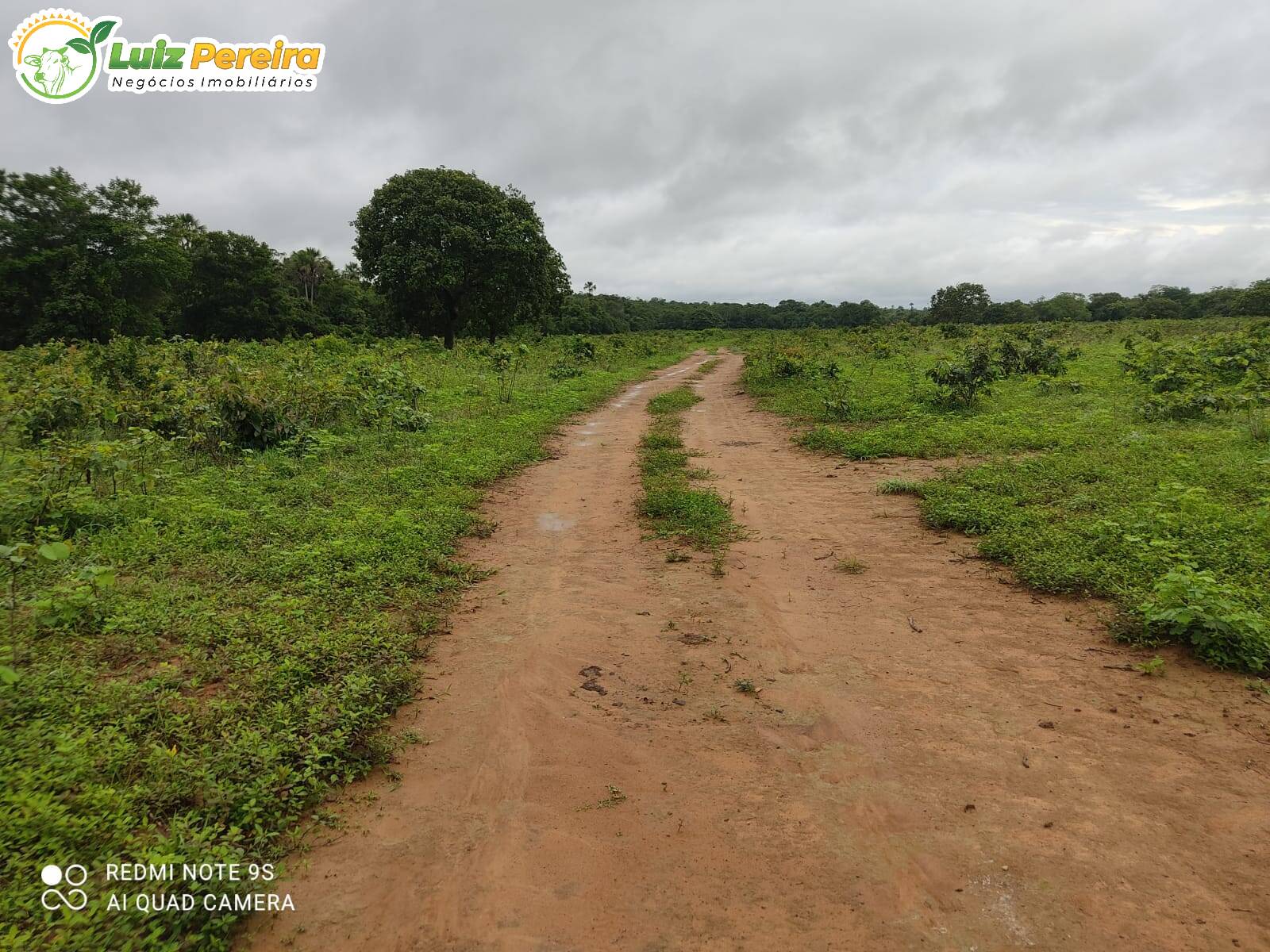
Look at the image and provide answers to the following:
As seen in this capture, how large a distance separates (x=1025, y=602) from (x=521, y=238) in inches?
915

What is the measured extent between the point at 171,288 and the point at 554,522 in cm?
3544

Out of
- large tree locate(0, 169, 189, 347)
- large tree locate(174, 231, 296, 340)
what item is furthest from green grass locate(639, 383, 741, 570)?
large tree locate(174, 231, 296, 340)

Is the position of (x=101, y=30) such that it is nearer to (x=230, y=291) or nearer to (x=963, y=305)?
(x=230, y=291)

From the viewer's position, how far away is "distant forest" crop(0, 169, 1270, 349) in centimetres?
2677

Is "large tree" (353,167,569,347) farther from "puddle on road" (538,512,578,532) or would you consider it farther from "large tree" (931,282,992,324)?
"large tree" (931,282,992,324)

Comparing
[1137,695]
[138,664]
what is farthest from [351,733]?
[1137,695]

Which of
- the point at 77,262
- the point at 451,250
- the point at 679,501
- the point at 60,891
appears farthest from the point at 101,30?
the point at 77,262

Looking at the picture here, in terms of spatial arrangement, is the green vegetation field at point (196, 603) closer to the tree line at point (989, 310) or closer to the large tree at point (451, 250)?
the large tree at point (451, 250)

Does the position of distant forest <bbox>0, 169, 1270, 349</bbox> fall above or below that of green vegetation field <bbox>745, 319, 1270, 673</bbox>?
above

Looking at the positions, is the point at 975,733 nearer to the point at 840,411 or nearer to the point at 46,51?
the point at 840,411

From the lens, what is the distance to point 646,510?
7.79 m

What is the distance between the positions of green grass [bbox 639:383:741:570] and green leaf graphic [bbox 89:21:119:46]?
9971mm

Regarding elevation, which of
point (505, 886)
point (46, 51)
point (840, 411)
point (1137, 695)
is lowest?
point (505, 886)

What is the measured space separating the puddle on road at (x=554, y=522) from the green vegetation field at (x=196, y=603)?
791 millimetres
